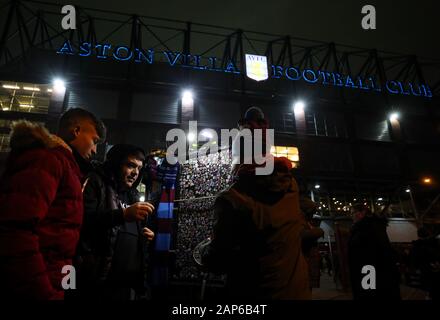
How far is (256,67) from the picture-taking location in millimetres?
18297

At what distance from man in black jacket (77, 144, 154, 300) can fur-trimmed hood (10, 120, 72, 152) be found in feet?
2.78

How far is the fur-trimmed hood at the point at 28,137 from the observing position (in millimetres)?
1465

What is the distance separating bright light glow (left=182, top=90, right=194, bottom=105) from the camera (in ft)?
56.3

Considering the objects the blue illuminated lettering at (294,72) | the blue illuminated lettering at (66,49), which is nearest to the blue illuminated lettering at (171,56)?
the blue illuminated lettering at (66,49)

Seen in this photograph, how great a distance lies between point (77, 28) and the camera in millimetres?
16781

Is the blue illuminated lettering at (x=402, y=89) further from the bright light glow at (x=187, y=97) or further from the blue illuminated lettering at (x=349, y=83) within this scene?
the bright light glow at (x=187, y=97)

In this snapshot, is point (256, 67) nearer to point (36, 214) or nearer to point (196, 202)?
point (196, 202)

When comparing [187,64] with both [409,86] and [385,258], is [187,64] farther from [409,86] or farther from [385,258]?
[409,86]

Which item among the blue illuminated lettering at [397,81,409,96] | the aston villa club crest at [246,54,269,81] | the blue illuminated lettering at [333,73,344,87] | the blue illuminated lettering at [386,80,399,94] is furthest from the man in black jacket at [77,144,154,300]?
the blue illuminated lettering at [397,81,409,96]

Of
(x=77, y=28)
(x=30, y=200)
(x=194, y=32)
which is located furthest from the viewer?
(x=194, y=32)

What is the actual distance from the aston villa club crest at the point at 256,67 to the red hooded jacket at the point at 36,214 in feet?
57.8

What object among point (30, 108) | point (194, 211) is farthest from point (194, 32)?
point (194, 211)

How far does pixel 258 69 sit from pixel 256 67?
0.21m
